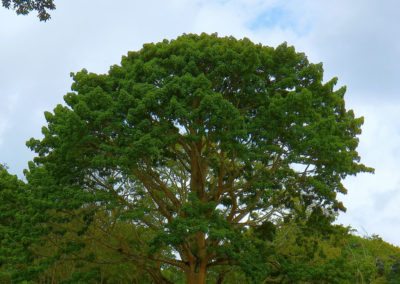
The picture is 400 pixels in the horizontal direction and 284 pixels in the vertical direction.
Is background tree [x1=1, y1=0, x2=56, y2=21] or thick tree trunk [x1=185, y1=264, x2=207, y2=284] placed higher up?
background tree [x1=1, y1=0, x2=56, y2=21]

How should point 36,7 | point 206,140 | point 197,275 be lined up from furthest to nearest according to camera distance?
1. point 197,275
2. point 206,140
3. point 36,7

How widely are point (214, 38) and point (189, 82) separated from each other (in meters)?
3.34

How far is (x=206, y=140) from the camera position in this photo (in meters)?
20.2

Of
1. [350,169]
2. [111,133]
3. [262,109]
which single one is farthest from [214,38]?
[350,169]

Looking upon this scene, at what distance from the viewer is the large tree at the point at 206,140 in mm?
18812

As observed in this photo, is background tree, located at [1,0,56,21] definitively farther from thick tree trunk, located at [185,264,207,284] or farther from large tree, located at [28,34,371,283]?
thick tree trunk, located at [185,264,207,284]

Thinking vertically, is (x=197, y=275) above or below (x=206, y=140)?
below

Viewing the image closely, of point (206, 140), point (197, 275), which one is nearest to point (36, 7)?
point (206, 140)

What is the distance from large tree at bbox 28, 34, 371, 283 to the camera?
18.8m

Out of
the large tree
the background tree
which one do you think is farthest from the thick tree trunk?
the background tree

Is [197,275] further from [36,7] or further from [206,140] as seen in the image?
[36,7]

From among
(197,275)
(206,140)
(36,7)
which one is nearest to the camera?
(36,7)

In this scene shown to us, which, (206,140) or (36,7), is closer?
(36,7)

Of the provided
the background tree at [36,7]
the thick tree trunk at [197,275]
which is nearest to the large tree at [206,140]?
the thick tree trunk at [197,275]
